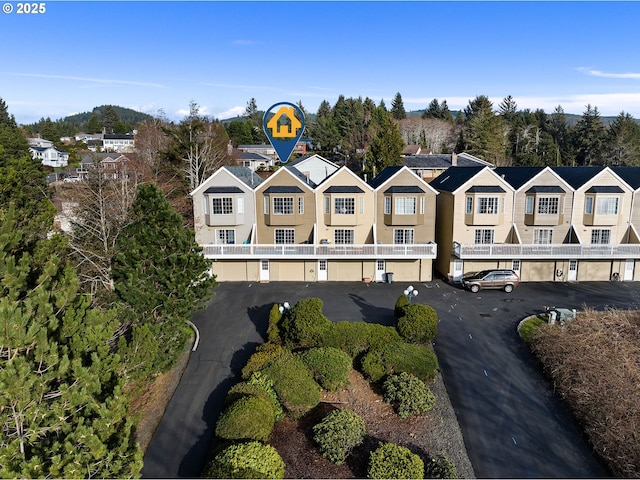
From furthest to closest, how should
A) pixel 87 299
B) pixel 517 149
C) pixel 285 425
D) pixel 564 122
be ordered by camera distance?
1. pixel 564 122
2. pixel 517 149
3. pixel 285 425
4. pixel 87 299

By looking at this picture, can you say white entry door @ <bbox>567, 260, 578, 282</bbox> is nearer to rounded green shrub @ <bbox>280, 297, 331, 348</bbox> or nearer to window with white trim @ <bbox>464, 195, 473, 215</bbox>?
window with white trim @ <bbox>464, 195, 473, 215</bbox>

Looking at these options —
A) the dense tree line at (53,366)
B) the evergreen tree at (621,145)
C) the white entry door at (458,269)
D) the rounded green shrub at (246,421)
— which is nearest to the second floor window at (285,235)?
the white entry door at (458,269)

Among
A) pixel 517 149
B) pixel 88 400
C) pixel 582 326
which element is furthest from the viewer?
pixel 517 149

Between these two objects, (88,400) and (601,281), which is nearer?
(88,400)

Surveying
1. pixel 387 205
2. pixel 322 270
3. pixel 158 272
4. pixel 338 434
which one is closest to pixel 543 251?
pixel 387 205

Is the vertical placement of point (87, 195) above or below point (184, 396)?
above

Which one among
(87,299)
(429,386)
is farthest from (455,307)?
(87,299)

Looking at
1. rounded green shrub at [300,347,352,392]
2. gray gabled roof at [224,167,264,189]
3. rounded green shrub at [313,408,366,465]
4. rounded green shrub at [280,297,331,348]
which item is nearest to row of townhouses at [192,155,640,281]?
gray gabled roof at [224,167,264,189]

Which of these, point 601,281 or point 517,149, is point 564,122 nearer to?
point 517,149
